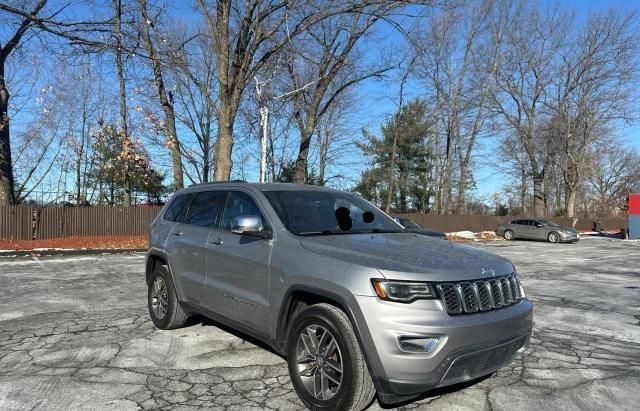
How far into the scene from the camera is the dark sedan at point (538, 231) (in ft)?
102

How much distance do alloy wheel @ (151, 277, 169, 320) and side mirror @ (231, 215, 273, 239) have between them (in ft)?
6.86

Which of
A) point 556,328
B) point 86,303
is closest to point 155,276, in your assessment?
point 86,303

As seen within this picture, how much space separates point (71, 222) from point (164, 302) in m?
17.3

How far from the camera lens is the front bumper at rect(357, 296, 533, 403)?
3.38 meters

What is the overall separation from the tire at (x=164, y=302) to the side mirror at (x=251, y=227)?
1884 millimetres

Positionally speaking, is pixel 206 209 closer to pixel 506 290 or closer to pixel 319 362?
pixel 319 362

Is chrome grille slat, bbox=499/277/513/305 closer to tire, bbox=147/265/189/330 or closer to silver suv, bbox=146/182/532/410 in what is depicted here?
silver suv, bbox=146/182/532/410

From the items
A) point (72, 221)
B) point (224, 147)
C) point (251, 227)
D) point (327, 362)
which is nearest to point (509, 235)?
point (224, 147)

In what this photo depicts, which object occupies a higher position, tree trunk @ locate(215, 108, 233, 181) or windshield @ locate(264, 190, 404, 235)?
tree trunk @ locate(215, 108, 233, 181)

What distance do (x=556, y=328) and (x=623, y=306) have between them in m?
2.60

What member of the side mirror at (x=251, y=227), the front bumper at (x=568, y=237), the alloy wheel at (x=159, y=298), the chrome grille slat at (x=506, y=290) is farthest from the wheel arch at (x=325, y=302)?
the front bumper at (x=568, y=237)

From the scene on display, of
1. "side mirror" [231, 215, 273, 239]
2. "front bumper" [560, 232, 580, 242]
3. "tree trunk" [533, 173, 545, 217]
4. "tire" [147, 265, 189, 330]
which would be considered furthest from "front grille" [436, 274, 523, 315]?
"tree trunk" [533, 173, 545, 217]

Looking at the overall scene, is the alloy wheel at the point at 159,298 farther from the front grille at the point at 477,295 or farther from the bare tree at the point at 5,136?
the bare tree at the point at 5,136

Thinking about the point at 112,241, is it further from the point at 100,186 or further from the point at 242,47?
the point at 100,186
